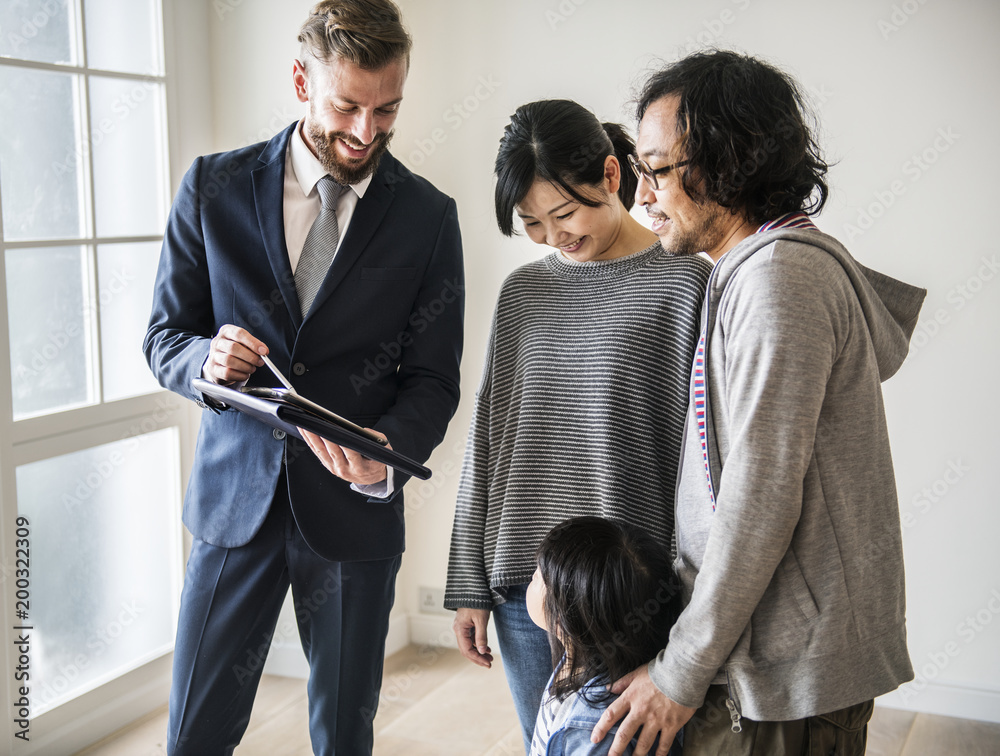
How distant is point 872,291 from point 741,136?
0.82 ft

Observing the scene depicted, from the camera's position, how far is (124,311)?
8.10ft

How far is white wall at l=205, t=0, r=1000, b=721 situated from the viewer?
8.13 feet

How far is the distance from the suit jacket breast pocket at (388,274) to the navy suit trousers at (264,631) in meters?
0.39

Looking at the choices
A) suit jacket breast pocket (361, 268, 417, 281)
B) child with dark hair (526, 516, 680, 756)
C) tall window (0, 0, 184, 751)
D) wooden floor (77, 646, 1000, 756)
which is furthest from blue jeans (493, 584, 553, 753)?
tall window (0, 0, 184, 751)

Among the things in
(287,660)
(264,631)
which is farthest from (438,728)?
(264,631)

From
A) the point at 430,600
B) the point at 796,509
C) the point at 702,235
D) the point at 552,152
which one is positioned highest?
the point at 552,152

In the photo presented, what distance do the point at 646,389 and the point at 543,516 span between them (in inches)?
10.8

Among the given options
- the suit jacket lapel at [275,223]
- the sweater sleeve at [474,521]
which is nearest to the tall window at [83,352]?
the suit jacket lapel at [275,223]

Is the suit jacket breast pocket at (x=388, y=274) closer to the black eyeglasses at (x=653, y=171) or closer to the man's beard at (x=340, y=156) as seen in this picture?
the man's beard at (x=340, y=156)

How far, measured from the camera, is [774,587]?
1.00m

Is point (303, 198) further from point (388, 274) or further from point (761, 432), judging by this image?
point (761, 432)

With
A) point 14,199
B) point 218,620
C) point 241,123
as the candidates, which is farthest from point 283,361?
point 241,123

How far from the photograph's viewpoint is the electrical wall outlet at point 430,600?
3.22 metres

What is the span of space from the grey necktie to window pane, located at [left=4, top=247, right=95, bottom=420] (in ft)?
3.35
